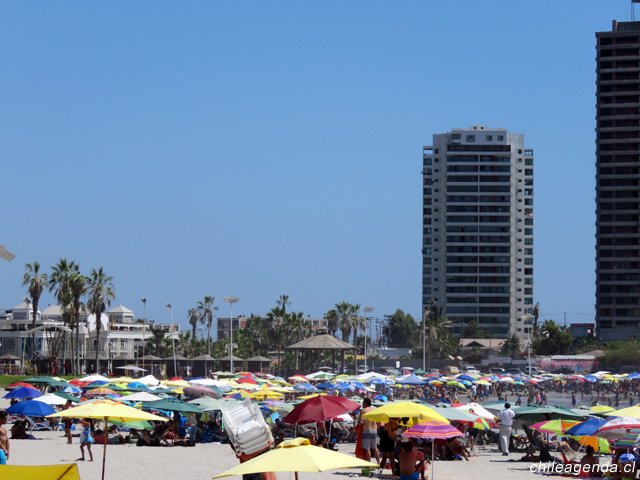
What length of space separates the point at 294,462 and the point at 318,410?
32.1 ft

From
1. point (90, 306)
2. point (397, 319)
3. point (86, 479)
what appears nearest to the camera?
point (86, 479)

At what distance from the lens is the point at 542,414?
2675cm

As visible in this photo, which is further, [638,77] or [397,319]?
[397,319]

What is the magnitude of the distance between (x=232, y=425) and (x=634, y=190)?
411ft

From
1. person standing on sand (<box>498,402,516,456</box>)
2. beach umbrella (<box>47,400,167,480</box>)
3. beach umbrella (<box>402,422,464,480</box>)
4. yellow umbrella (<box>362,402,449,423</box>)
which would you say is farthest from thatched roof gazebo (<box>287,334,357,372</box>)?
beach umbrella (<box>47,400,167,480</box>)

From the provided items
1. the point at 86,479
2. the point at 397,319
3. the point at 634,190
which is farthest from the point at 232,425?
the point at 397,319

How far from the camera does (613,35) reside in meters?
134

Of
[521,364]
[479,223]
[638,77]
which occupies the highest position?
[638,77]

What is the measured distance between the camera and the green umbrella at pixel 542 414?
2647cm

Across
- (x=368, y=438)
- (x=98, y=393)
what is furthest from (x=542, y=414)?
(x=98, y=393)

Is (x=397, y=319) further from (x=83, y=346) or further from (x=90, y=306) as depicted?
(x=90, y=306)

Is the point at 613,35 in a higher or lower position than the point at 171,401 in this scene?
higher

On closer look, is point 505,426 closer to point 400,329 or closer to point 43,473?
point 43,473

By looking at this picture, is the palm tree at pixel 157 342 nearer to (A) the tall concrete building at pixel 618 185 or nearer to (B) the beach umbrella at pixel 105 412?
(A) the tall concrete building at pixel 618 185
